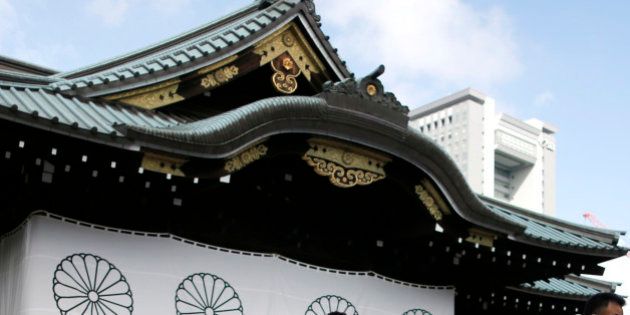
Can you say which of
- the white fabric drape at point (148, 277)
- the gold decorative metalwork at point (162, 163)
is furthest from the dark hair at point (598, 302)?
the white fabric drape at point (148, 277)

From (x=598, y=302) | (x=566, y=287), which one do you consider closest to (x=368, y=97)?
(x=598, y=302)

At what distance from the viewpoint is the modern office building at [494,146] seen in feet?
334

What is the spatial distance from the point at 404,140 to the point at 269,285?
230 cm

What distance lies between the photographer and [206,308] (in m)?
9.29

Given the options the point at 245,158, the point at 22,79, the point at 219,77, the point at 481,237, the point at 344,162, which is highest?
the point at 219,77

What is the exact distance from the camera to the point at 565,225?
1266cm

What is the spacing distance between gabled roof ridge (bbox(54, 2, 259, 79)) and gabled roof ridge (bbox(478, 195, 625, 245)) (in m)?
4.36

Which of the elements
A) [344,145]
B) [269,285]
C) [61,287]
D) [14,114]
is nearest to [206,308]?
[269,285]

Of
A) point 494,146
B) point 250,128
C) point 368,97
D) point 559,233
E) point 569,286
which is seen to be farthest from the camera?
point 494,146

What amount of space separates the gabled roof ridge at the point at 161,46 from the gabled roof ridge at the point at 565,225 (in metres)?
4.36

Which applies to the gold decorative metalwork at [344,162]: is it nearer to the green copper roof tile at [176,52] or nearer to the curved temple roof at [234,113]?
the curved temple roof at [234,113]

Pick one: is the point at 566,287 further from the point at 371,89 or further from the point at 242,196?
the point at 242,196

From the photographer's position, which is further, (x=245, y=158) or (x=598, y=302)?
(x=245, y=158)

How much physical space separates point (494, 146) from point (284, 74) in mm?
96250
